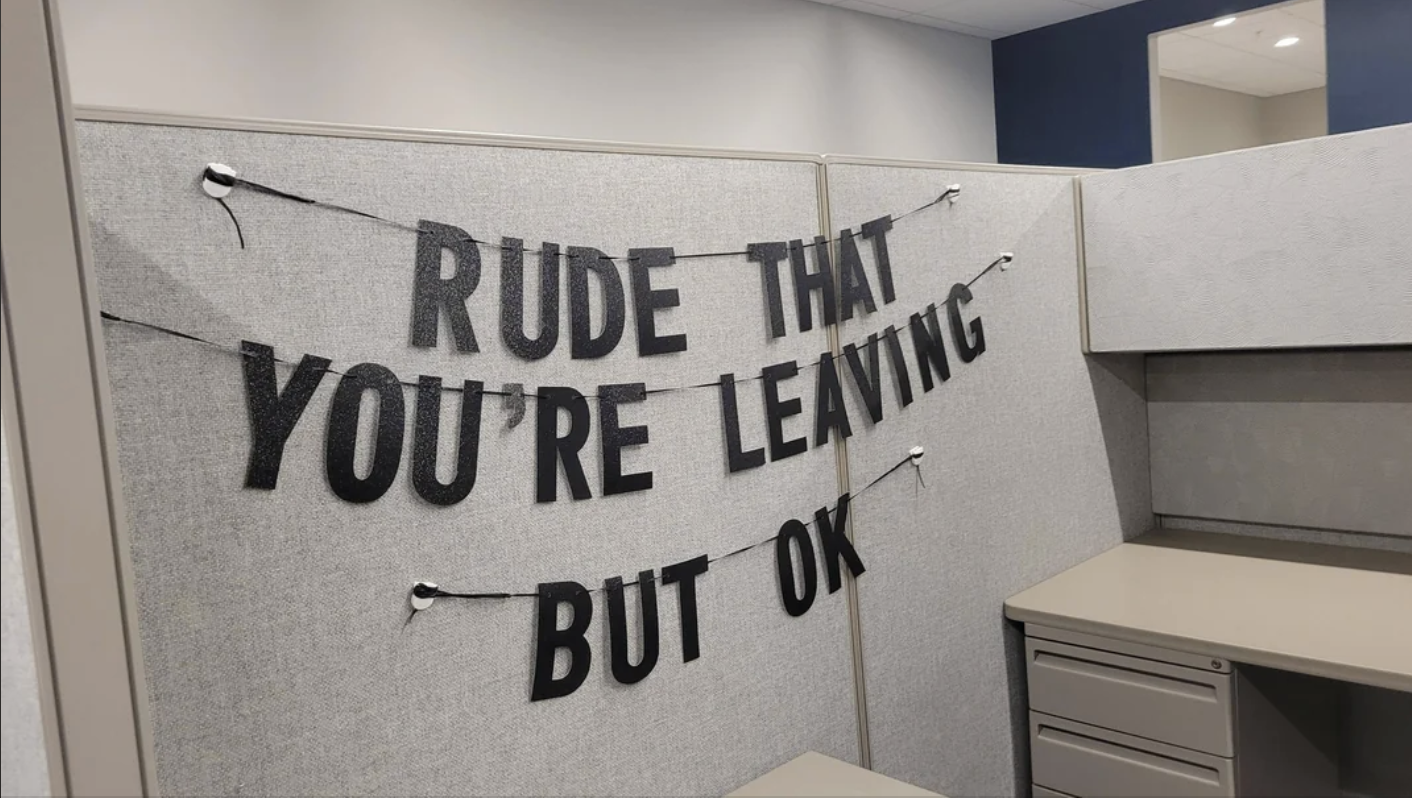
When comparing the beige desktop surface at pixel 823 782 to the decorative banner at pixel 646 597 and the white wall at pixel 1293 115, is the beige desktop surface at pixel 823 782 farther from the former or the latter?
the white wall at pixel 1293 115

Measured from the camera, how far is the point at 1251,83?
8672 mm

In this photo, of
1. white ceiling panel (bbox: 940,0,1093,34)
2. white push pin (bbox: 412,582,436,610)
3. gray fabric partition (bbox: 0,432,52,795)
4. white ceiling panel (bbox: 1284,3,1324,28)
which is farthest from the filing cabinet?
white ceiling panel (bbox: 1284,3,1324,28)

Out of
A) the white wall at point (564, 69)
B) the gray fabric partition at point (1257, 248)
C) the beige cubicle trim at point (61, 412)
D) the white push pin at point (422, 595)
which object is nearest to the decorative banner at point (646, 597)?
the white push pin at point (422, 595)

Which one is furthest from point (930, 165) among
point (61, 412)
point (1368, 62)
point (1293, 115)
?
point (1293, 115)

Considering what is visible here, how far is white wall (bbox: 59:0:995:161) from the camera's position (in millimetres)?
3127

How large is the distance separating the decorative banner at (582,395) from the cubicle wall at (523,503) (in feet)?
0.05

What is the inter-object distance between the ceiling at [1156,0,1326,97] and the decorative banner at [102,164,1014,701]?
431 cm

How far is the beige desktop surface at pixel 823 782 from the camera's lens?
153cm

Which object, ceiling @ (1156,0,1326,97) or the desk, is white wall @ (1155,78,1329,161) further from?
the desk

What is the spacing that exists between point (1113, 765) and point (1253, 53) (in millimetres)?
6580

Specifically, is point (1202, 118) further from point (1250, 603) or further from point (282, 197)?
point (282, 197)

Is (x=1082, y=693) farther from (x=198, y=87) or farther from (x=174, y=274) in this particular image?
(x=198, y=87)

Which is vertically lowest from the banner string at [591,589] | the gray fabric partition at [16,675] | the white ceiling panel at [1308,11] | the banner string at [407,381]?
the banner string at [591,589]

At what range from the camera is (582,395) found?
1.39 metres
